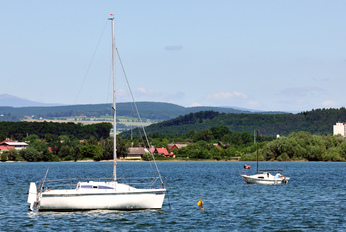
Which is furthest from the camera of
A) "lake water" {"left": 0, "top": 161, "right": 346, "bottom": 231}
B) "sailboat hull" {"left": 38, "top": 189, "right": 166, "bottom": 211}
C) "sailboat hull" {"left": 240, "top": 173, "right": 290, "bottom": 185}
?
"sailboat hull" {"left": 240, "top": 173, "right": 290, "bottom": 185}

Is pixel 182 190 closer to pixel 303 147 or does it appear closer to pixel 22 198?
pixel 22 198

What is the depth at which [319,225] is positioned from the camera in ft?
116

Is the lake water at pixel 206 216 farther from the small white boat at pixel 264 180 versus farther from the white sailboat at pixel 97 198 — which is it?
the small white boat at pixel 264 180

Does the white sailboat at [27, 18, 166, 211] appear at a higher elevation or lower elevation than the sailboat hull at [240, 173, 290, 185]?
higher

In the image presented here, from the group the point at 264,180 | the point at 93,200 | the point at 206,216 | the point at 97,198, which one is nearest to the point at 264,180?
the point at 264,180

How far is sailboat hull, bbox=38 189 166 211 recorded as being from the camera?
38.8m

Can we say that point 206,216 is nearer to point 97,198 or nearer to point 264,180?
point 97,198

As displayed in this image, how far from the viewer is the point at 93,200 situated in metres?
39.0

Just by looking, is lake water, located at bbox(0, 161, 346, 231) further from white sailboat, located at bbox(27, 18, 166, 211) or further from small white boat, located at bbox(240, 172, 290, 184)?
small white boat, located at bbox(240, 172, 290, 184)

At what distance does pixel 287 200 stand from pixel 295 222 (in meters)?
14.1

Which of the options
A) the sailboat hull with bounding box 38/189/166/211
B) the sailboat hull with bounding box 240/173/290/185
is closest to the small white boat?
the sailboat hull with bounding box 240/173/290/185

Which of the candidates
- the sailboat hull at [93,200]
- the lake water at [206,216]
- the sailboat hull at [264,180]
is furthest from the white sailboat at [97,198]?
the sailboat hull at [264,180]

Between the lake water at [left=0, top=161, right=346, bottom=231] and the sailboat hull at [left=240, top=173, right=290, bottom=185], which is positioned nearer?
the lake water at [left=0, top=161, right=346, bottom=231]

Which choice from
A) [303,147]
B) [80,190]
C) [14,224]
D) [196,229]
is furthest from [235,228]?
[303,147]
